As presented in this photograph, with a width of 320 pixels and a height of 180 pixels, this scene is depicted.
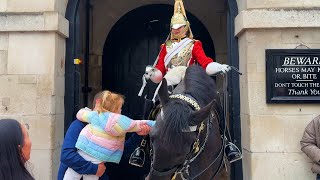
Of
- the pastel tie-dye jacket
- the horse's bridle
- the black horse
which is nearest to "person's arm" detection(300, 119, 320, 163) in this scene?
the black horse

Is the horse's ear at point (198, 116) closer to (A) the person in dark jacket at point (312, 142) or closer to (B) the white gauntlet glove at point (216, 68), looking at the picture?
(B) the white gauntlet glove at point (216, 68)

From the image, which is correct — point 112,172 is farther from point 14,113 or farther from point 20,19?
point 20,19

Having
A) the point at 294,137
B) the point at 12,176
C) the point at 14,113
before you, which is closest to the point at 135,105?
the point at 14,113

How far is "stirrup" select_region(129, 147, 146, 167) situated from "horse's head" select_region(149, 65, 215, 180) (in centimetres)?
87

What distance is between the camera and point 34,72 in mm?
4469

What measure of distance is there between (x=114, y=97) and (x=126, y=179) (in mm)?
3254

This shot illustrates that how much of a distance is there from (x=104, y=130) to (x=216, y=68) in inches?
51.4

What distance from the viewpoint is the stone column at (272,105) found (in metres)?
4.21

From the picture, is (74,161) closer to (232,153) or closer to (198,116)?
(198,116)

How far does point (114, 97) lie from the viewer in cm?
348

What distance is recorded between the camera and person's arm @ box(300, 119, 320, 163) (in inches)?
153

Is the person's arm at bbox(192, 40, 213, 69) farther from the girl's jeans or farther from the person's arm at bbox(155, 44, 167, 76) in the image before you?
the girl's jeans

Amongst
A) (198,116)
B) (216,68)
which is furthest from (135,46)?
(198,116)

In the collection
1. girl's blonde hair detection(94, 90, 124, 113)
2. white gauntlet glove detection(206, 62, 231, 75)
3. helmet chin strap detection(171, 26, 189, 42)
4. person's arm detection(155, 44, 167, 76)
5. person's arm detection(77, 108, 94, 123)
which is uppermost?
helmet chin strap detection(171, 26, 189, 42)
